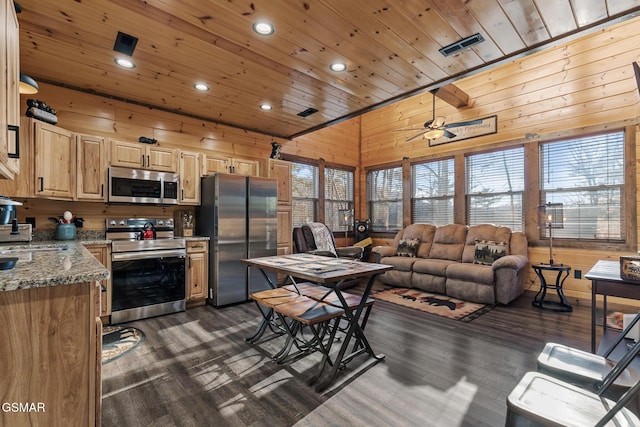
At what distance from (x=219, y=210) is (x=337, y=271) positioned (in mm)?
2315

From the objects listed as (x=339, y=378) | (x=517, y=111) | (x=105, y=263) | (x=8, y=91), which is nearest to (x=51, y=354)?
(x=8, y=91)

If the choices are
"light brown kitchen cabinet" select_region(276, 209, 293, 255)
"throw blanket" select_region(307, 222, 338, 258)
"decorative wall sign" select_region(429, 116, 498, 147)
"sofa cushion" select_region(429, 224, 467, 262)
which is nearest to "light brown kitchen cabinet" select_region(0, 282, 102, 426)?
"light brown kitchen cabinet" select_region(276, 209, 293, 255)

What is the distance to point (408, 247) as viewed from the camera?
218 inches

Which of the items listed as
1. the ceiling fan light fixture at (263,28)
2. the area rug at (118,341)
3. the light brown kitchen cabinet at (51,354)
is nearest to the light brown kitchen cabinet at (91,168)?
the area rug at (118,341)

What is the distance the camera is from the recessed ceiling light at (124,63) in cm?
296

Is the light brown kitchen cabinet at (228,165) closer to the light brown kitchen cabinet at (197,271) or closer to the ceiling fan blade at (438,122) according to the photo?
the light brown kitchen cabinet at (197,271)

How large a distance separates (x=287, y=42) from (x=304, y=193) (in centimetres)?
381

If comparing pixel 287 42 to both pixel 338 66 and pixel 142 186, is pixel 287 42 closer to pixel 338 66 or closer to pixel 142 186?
pixel 338 66

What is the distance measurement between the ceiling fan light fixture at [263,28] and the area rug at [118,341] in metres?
3.00

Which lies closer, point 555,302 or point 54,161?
point 54,161

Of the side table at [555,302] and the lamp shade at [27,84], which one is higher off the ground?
the lamp shade at [27,84]

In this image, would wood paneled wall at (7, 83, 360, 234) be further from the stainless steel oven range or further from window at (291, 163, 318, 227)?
window at (291, 163, 318, 227)

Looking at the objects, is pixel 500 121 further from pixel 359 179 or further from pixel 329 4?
pixel 329 4

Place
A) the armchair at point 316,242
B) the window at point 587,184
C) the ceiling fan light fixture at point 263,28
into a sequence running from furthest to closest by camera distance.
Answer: the armchair at point 316,242 < the window at point 587,184 < the ceiling fan light fixture at point 263,28
